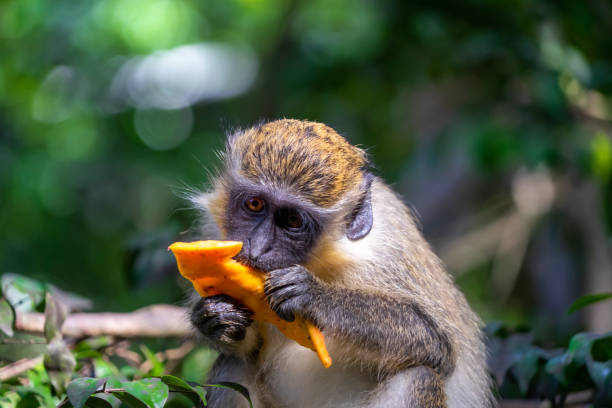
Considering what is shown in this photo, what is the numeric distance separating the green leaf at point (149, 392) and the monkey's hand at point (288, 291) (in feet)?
2.39

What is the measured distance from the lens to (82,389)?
7.63ft

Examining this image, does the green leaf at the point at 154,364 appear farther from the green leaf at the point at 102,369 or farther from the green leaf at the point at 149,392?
the green leaf at the point at 149,392

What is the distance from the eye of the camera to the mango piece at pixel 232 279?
296 cm

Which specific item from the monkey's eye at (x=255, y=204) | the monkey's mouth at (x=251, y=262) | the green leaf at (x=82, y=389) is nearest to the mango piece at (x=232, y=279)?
the monkey's mouth at (x=251, y=262)

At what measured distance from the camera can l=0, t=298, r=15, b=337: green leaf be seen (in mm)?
3128

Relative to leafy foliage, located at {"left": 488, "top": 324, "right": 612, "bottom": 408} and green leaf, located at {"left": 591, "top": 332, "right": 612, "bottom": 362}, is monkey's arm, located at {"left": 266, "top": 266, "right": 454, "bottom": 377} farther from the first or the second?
green leaf, located at {"left": 591, "top": 332, "right": 612, "bottom": 362}

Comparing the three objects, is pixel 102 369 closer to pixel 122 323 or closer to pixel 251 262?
pixel 122 323

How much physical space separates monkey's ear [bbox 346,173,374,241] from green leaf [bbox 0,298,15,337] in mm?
1596

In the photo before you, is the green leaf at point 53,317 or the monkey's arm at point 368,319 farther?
the green leaf at point 53,317

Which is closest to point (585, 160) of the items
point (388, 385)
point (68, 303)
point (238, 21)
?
point (388, 385)

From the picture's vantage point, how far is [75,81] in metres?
10.6

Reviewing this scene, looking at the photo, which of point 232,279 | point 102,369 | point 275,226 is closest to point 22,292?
point 102,369

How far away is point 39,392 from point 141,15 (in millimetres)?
8448

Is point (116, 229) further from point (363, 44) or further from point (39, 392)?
point (39, 392)
